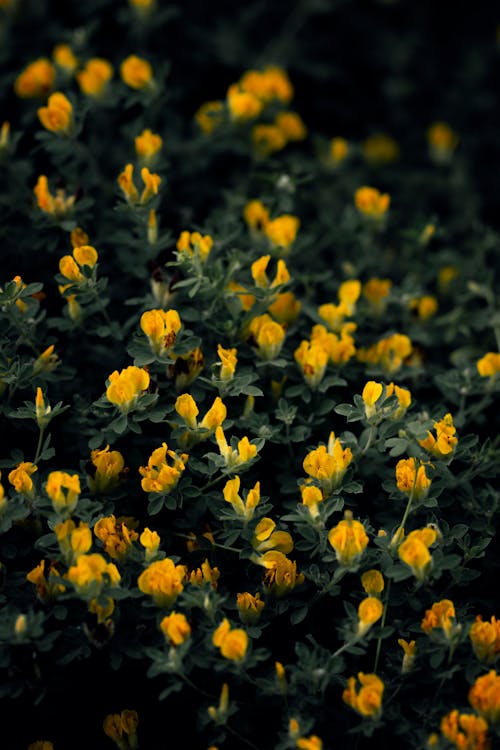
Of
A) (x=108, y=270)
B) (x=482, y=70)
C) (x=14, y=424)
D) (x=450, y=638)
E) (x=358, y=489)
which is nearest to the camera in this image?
(x=450, y=638)

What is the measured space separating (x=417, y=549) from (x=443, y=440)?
1.20 ft

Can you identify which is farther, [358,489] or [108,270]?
[108,270]

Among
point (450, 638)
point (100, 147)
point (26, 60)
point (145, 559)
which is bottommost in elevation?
point (450, 638)

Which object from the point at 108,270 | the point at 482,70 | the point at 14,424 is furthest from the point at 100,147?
the point at 482,70

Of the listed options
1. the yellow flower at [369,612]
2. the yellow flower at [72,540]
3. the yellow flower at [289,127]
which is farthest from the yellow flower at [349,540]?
the yellow flower at [289,127]

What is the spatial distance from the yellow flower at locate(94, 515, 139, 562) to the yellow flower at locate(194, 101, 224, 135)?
5.91ft

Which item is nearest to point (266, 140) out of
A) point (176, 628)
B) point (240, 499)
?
point (240, 499)

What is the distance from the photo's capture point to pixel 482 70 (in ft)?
14.5

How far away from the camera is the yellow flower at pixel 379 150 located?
4113 mm

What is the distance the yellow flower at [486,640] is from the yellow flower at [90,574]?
2.84ft

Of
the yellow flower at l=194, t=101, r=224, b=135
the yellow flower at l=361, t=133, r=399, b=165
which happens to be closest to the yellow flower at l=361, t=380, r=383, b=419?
the yellow flower at l=194, t=101, r=224, b=135

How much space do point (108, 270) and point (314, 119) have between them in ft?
6.49

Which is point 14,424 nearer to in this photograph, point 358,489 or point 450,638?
point 358,489

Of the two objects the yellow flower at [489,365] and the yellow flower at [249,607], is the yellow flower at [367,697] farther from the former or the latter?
the yellow flower at [489,365]
